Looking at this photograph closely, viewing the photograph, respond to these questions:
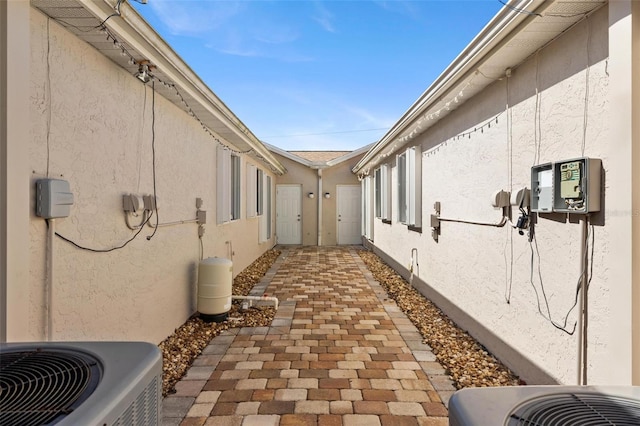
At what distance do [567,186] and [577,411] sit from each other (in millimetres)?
1834

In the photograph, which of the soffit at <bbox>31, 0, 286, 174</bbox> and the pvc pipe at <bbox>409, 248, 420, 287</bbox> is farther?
the pvc pipe at <bbox>409, 248, 420, 287</bbox>

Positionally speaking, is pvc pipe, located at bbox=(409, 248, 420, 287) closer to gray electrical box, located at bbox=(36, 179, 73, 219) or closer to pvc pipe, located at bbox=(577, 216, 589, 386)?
pvc pipe, located at bbox=(577, 216, 589, 386)

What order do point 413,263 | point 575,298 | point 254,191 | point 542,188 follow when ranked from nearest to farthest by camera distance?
point 575,298
point 542,188
point 413,263
point 254,191

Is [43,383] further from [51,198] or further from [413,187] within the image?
[413,187]

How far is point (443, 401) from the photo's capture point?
2777mm

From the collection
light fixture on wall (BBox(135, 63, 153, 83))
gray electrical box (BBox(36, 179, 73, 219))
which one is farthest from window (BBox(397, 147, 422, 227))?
gray electrical box (BBox(36, 179, 73, 219))

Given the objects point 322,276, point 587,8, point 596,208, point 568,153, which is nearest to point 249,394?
point 596,208

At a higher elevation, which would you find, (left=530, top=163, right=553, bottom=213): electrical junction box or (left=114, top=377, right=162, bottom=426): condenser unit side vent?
(left=530, top=163, right=553, bottom=213): electrical junction box

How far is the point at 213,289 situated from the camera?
454cm

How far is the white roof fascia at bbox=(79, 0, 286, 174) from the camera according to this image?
7.81 ft

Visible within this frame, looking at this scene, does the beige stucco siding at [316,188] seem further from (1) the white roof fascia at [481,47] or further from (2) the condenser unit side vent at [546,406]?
(2) the condenser unit side vent at [546,406]

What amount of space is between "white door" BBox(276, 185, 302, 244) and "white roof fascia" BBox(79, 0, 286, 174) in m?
8.12

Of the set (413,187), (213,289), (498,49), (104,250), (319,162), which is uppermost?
(319,162)

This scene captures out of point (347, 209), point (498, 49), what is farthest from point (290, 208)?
point (498, 49)
